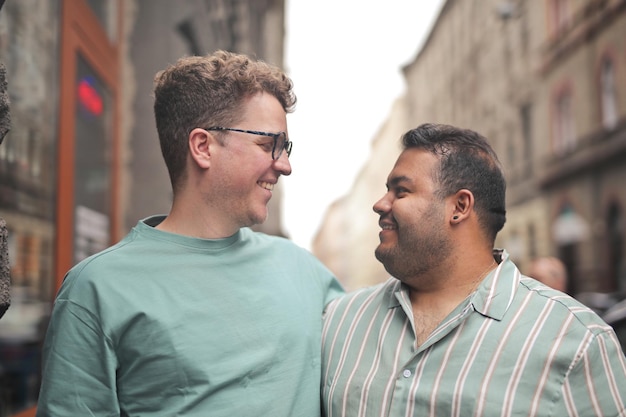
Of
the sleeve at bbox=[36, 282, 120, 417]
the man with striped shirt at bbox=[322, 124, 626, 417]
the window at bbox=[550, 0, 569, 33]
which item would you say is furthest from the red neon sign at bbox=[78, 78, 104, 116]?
the window at bbox=[550, 0, 569, 33]

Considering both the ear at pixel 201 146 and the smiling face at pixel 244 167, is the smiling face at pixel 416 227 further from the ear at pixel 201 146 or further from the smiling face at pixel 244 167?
the ear at pixel 201 146

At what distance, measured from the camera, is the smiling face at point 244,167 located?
234cm

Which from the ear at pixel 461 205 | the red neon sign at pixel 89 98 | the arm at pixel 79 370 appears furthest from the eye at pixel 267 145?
the red neon sign at pixel 89 98

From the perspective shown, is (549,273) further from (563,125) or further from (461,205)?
(563,125)

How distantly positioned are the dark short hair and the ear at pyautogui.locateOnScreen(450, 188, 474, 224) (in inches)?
0.8

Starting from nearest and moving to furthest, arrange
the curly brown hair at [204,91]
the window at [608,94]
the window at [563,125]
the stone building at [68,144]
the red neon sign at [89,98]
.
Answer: the curly brown hair at [204,91] < the stone building at [68,144] < the red neon sign at [89,98] < the window at [608,94] < the window at [563,125]

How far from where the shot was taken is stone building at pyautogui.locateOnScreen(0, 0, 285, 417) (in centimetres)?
397

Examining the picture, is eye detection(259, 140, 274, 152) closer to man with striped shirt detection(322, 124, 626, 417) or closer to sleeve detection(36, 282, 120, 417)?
man with striped shirt detection(322, 124, 626, 417)

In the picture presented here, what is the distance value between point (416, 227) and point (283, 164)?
0.50m

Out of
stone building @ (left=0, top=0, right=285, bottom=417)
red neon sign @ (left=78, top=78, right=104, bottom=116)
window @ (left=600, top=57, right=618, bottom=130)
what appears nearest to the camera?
stone building @ (left=0, top=0, right=285, bottom=417)

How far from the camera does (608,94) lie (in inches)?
699

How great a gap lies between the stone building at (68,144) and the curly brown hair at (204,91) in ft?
5.41

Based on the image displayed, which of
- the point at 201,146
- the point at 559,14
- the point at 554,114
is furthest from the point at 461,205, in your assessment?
the point at 559,14

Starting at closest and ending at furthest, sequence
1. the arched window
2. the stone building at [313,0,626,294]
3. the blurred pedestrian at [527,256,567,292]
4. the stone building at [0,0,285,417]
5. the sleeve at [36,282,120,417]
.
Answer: the sleeve at [36,282,120,417] < the stone building at [0,0,285,417] < the blurred pedestrian at [527,256,567,292] < the arched window < the stone building at [313,0,626,294]
